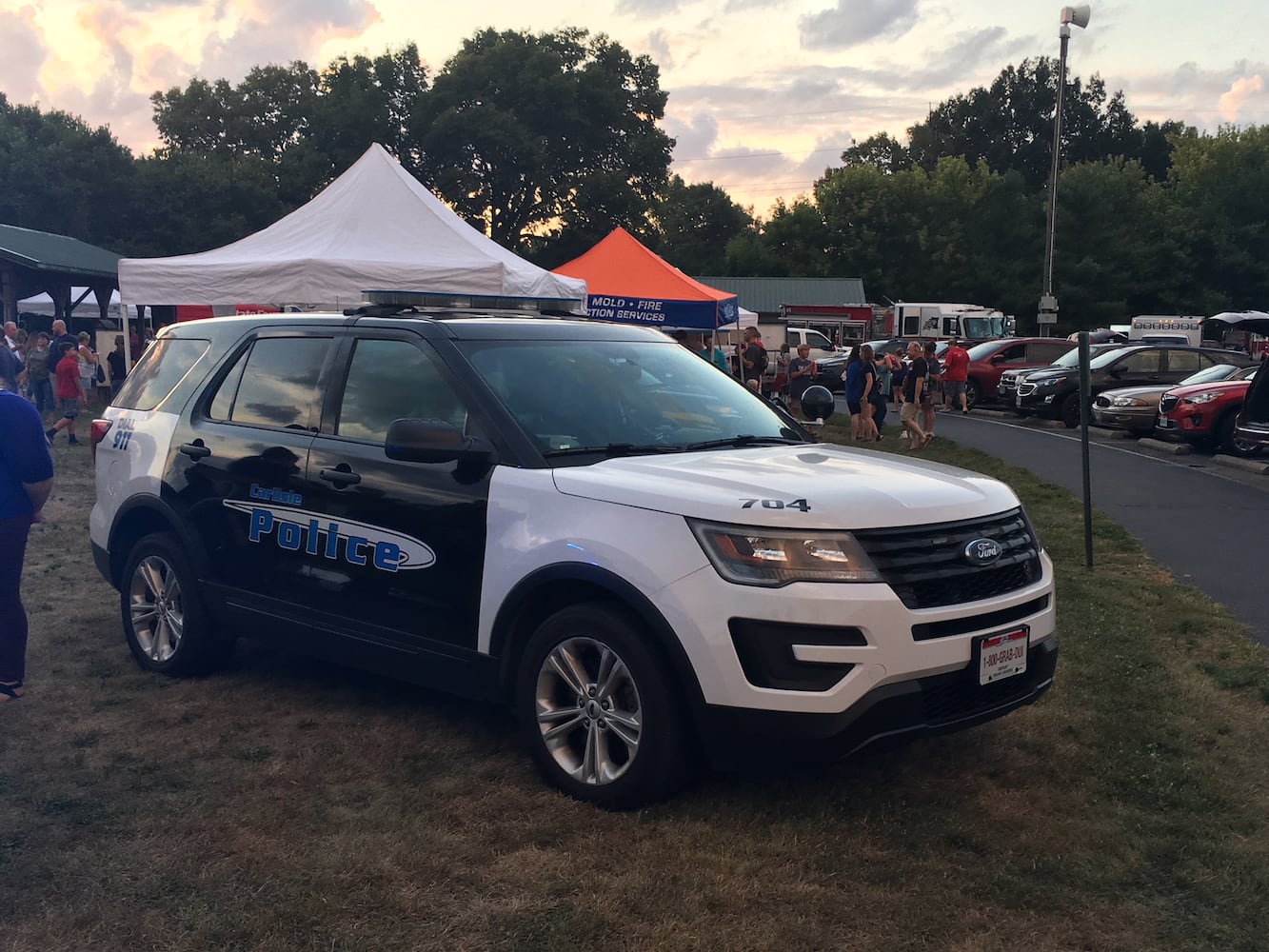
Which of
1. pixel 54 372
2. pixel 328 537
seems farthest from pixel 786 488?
pixel 54 372

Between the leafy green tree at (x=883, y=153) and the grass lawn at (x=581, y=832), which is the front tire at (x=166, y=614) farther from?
the leafy green tree at (x=883, y=153)

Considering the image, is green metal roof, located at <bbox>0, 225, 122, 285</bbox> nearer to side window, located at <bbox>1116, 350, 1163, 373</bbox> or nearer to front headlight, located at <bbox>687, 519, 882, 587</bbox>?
side window, located at <bbox>1116, 350, 1163, 373</bbox>

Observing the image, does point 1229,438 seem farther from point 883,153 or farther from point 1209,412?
point 883,153

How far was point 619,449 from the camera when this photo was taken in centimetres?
454

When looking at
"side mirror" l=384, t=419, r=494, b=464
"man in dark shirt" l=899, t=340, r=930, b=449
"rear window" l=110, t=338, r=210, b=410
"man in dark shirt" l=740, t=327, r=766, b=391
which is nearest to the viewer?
"side mirror" l=384, t=419, r=494, b=464

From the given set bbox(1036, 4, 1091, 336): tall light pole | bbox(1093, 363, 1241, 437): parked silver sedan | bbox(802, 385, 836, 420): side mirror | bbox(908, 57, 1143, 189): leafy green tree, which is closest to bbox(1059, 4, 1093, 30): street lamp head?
bbox(1036, 4, 1091, 336): tall light pole

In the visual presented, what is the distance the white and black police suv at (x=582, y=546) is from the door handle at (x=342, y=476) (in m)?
0.01

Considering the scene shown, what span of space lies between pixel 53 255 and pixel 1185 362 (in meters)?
25.5

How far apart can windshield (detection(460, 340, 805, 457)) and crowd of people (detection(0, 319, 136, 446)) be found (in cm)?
1125

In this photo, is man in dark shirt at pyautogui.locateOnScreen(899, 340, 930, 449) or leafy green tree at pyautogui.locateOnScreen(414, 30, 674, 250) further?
leafy green tree at pyautogui.locateOnScreen(414, 30, 674, 250)

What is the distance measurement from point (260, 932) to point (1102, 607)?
218 inches

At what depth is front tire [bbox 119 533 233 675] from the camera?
5652 mm

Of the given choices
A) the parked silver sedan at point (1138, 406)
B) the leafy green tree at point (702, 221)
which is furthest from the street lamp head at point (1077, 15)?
the leafy green tree at point (702, 221)

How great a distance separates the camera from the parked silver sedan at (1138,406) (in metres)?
19.6
